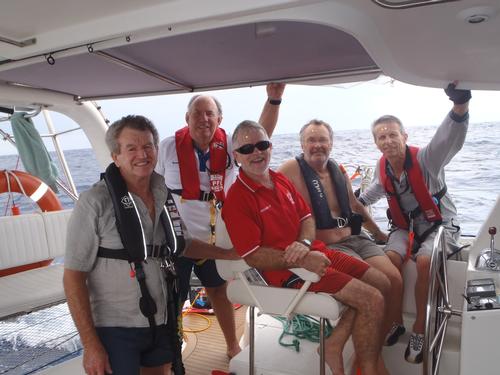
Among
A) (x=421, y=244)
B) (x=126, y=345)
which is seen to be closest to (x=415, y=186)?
(x=421, y=244)

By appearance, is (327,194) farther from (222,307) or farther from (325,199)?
(222,307)

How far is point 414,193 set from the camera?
2580 mm

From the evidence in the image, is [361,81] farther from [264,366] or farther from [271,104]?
[264,366]

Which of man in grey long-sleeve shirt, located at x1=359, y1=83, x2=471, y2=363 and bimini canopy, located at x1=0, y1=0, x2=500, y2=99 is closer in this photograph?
bimini canopy, located at x1=0, y1=0, x2=500, y2=99

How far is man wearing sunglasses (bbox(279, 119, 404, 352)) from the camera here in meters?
2.49

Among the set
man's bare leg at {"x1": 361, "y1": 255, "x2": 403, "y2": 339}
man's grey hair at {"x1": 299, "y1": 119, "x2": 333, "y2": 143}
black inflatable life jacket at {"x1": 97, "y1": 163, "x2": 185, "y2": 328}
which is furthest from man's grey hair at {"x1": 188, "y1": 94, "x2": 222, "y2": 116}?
man's bare leg at {"x1": 361, "y1": 255, "x2": 403, "y2": 339}

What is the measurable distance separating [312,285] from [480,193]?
5.75 metres

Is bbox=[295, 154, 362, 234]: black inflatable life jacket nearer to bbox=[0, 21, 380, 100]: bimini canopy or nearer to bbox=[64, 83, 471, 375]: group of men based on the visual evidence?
bbox=[64, 83, 471, 375]: group of men

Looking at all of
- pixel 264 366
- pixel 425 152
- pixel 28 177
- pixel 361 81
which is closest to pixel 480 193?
pixel 425 152

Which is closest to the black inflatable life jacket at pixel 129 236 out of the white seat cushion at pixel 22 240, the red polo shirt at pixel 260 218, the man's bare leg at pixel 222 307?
the red polo shirt at pixel 260 218

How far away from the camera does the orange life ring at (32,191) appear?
145 inches

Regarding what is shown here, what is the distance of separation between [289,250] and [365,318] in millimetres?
492

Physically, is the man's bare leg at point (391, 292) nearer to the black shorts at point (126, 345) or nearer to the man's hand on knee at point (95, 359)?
the black shorts at point (126, 345)

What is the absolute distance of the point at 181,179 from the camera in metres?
2.42
